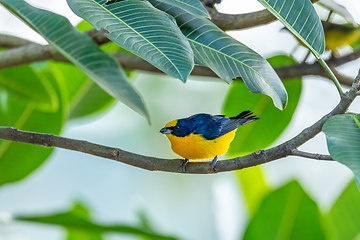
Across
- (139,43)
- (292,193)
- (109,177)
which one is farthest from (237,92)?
(109,177)

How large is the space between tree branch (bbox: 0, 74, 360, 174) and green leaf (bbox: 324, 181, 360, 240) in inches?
28.1

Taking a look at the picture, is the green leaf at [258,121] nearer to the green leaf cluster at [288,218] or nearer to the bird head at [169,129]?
the green leaf cluster at [288,218]

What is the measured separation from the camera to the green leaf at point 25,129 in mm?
1236

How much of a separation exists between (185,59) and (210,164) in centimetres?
24

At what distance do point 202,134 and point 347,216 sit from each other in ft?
1.91

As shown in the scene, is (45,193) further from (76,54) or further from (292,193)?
(76,54)

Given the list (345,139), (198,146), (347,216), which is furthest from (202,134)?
(347,216)

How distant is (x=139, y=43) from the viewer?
1.76 feet

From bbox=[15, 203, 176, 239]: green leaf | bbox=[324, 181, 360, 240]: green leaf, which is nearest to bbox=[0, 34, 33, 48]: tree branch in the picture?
bbox=[15, 203, 176, 239]: green leaf

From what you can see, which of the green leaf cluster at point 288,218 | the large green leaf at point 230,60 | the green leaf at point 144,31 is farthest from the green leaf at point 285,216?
the green leaf at point 144,31

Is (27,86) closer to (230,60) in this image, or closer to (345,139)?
(230,60)

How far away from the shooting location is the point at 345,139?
53 cm

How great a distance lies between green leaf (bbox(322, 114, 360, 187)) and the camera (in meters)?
0.49

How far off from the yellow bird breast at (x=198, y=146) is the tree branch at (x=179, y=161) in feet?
0.61
